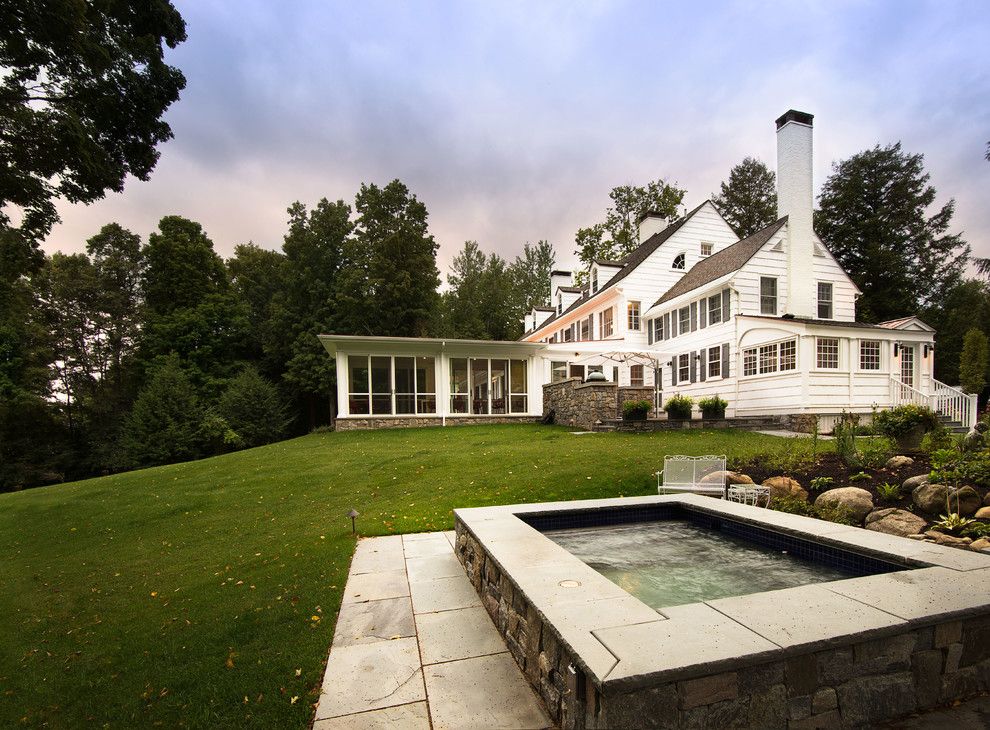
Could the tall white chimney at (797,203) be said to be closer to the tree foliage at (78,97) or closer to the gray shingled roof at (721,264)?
the gray shingled roof at (721,264)

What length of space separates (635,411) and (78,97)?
45.6 ft

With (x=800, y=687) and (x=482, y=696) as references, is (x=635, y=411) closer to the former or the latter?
(x=482, y=696)

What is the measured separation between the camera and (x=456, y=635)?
136 inches

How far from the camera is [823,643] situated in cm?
217

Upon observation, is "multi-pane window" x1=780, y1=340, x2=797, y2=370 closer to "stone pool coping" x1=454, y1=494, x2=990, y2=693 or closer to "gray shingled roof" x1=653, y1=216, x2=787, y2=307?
"gray shingled roof" x1=653, y1=216, x2=787, y2=307

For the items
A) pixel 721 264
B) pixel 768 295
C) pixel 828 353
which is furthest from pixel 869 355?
pixel 721 264

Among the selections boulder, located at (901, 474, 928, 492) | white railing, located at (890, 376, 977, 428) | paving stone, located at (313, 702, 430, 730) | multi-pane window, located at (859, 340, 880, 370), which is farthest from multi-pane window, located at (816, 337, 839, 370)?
paving stone, located at (313, 702, 430, 730)

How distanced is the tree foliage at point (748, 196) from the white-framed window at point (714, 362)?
18772mm

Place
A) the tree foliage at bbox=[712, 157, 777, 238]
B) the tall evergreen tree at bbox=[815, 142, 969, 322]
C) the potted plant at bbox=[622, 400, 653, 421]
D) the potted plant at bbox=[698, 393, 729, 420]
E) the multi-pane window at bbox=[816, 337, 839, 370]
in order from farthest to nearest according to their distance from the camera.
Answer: the tree foliage at bbox=[712, 157, 777, 238] < the tall evergreen tree at bbox=[815, 142, 969, 322] < the potted plant at bbox=[698, 393, 729, 420] < the potted plant at bbox=[622, 400, 653, 421] < the multi-pane window at bbox=[816, 337, 839, 370]

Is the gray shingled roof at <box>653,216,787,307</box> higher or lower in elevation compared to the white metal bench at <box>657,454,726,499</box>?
higher

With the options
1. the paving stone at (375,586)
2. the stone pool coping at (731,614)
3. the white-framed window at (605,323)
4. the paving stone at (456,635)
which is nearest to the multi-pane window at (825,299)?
A: the white-framed window at (605,323)

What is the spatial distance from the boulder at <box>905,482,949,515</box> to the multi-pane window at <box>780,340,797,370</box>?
963cm

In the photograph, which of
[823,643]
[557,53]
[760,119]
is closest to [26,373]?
[557,53]

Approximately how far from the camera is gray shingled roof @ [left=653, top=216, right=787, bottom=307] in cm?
1703
